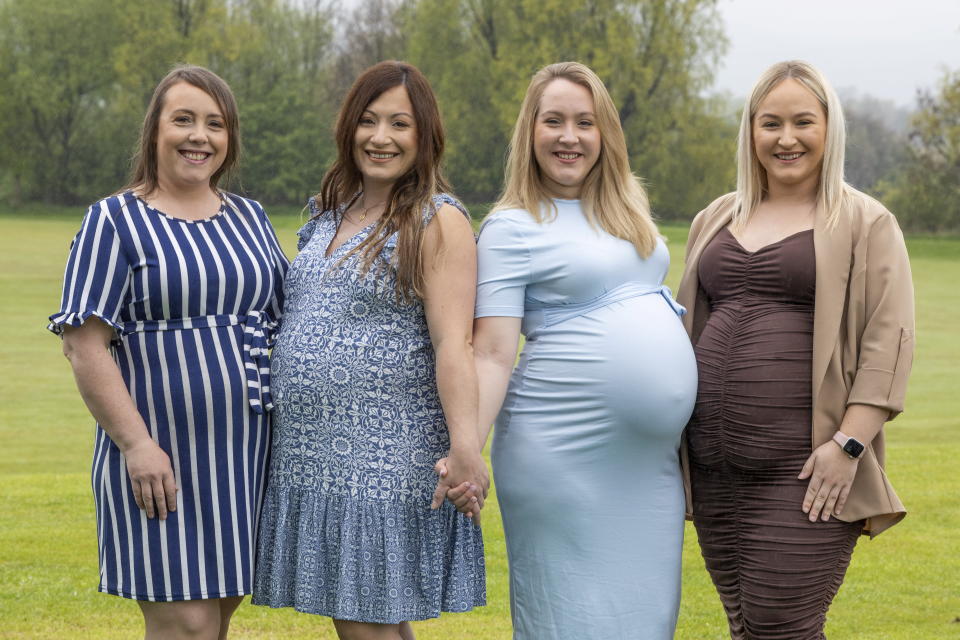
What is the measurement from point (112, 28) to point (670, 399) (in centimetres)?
5242

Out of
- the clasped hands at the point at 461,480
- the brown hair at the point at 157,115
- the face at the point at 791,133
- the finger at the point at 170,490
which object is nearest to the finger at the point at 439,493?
the clasped hands at the point at 461,480

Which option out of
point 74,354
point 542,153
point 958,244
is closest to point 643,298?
point 542,153

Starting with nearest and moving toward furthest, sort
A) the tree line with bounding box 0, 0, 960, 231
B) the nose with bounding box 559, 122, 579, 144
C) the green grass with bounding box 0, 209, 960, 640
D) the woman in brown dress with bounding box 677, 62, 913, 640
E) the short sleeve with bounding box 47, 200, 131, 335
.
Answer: the short sleeve with bounding box 47, 200, 131, 335 < the woman in brown dress with bounding box 677, 62, 913, 640 < the nose with bounding box 559, 122, 579, 144 < the green grass with bounding box 0, 209, 960, 640 < the tree line with bounding box 0, 0, 960, 231

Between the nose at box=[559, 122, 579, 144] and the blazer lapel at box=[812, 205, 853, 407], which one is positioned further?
the nose at box=[559, 122, 579, 144]

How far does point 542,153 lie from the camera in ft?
11.8

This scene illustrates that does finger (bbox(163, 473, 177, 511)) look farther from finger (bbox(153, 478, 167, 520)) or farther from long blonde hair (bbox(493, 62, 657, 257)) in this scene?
long blonde hair (bbox(493, 62, 657, 257))

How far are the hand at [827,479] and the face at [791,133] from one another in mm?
811

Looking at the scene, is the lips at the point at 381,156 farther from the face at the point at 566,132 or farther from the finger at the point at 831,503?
the finger at the point at 831,503

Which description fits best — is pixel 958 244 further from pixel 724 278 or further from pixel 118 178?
pixel 724 278

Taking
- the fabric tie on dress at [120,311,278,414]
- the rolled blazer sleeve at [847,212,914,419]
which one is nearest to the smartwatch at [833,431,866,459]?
the rolled blazer sleeve at [847,212,914,419]

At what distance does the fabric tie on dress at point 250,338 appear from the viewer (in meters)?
3.36

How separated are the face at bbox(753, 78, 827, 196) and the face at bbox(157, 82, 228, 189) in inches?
63.4

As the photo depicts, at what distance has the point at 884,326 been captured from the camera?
342 cm

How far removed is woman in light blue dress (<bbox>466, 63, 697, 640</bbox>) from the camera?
349cm
